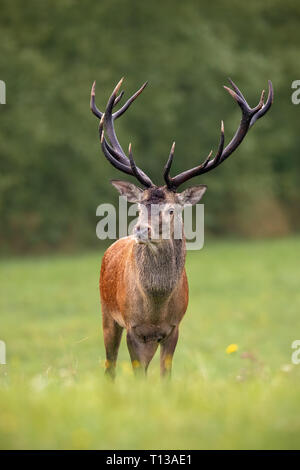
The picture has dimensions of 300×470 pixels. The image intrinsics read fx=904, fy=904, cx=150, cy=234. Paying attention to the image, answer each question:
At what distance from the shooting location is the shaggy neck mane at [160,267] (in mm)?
6531

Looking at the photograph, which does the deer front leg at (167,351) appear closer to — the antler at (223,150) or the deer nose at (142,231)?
the deer nose at (142,231)

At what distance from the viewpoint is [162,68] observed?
3212cm

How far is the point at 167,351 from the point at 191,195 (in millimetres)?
1262

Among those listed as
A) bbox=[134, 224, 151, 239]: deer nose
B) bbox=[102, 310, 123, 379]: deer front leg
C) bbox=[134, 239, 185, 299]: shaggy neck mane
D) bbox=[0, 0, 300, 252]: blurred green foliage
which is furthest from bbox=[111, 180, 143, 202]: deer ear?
bbox=[0, 0, 300, 252]: blurred green foliage

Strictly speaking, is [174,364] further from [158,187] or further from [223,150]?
[158,187]

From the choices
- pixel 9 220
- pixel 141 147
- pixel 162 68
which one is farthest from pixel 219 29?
pixel 9 220

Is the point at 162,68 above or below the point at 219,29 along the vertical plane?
below

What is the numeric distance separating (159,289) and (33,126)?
72.6 feet

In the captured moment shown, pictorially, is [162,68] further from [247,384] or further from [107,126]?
[247,384]

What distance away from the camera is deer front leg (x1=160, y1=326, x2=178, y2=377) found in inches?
257

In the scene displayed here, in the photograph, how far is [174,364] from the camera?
46.8 ft

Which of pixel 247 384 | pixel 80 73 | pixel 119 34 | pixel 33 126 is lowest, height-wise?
pixel 247 384

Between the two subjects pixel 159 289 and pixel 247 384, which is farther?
pixel 159 289

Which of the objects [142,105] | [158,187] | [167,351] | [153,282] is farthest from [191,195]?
[142,105]
